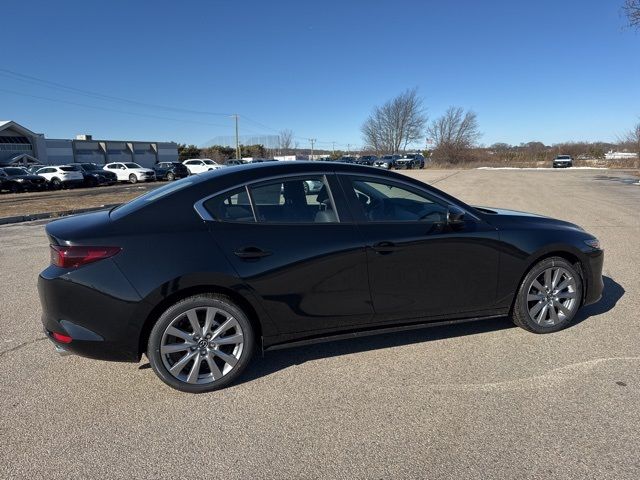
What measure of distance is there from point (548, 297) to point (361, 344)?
1761 mm

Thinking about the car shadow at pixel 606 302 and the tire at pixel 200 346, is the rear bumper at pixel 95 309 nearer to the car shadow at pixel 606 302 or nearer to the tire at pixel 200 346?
the tire at pixel 200 346

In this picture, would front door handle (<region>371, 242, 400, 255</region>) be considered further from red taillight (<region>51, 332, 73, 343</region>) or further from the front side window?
red taillight (<region>51, 332, 73, 343</region>)

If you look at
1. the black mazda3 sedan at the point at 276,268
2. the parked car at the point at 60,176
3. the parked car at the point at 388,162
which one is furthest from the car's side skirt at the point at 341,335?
the parked car at the point at 388,162

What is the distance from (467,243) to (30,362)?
3.79 m

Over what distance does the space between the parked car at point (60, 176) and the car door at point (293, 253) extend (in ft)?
102

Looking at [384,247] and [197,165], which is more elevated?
[197,165]

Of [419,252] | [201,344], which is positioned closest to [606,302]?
[419,252]

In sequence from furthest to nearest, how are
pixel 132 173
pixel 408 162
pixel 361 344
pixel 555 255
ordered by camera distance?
1. pixel 408 162
2. pixel 132 173
3. pixel 555 255
4. pixel 361 344

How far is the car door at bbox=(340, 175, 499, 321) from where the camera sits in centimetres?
340

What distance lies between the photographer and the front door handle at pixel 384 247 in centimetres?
335

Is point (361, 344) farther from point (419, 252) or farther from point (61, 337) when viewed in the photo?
point (61, 337)

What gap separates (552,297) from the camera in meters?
3.92

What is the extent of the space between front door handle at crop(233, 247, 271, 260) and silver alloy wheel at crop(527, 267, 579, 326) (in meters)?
2.42

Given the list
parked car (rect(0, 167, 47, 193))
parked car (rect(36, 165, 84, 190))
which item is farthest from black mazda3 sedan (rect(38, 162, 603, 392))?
parked car (rect(36, 165, 84, 190))
